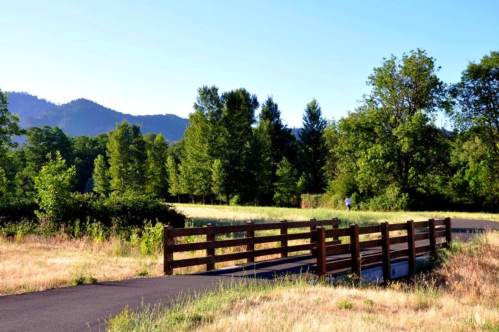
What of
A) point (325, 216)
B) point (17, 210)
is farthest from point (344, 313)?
point (325, 216)

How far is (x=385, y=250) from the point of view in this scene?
12641 millimetres

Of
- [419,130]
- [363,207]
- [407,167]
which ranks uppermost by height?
[419,130]

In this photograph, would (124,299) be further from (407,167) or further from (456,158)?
(456,158)

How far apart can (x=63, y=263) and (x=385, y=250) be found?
29.7ft

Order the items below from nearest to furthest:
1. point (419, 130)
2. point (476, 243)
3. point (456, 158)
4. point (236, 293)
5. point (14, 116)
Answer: point (236, 293)
point (476, 243)
point (14, 116)
point (419, 130)
point (456, 158)

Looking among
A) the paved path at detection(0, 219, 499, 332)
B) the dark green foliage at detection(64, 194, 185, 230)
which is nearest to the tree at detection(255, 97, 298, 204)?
the dark green foliage at detection(64, 194, 185, 230)

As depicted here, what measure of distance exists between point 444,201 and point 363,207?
29.9ft

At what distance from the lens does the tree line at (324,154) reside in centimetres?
4525

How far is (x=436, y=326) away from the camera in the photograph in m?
7.18

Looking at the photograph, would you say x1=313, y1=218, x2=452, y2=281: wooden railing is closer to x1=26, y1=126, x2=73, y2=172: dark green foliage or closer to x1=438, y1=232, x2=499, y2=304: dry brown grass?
x1=438, y1=232, x2=499, y2=304: dry brown grass

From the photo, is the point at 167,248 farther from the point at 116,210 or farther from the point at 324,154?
the point at 324,154

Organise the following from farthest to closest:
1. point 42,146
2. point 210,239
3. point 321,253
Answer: point 42,146 < point 210,239 < point 321,253

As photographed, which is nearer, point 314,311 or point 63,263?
point 314,311

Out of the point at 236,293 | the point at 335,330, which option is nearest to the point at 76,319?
the point at 236,293
